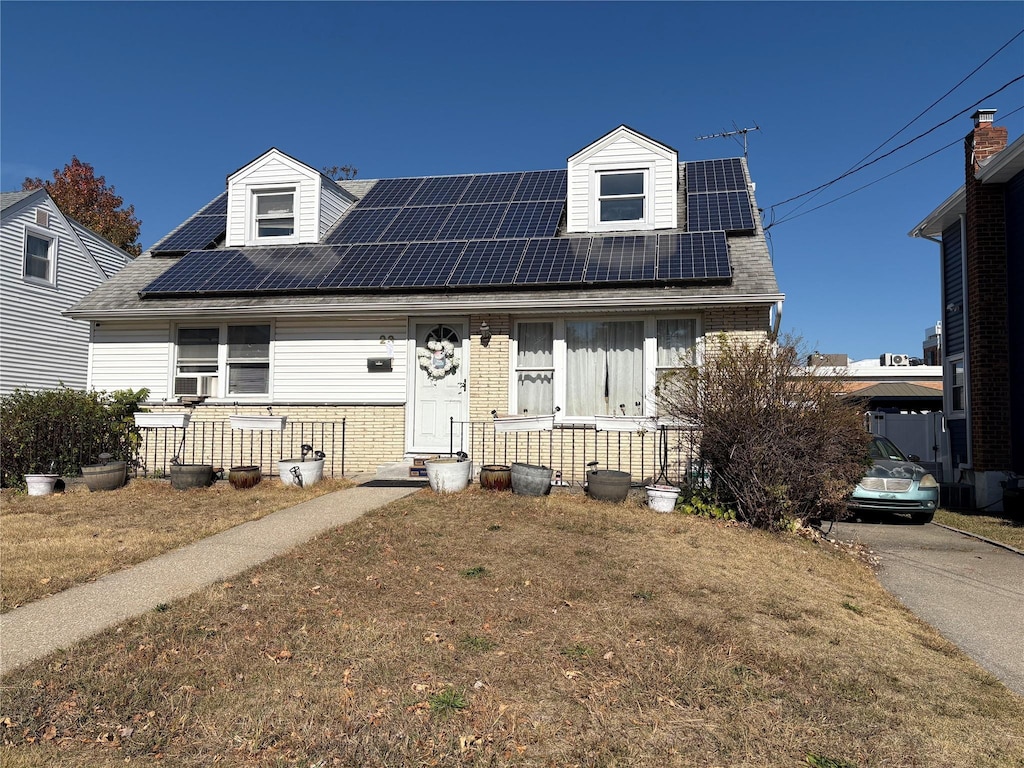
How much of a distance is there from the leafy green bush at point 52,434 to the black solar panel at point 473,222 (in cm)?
699

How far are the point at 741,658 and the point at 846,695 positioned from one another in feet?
2.07

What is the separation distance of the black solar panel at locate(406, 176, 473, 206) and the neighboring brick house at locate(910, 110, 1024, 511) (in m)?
10.4

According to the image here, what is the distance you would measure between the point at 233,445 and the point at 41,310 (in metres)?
11.4

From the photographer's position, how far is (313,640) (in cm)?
445

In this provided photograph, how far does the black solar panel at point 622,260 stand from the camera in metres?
11.1

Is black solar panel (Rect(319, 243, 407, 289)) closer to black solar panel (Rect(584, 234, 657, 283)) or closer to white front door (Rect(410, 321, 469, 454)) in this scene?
white front door (Rect(410, 321, 469, 454))

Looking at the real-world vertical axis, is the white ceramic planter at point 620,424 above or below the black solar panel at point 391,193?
below

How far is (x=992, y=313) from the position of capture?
12.3 metres

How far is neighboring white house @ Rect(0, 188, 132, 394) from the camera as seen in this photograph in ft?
59.6

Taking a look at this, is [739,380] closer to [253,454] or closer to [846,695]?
[846,695]

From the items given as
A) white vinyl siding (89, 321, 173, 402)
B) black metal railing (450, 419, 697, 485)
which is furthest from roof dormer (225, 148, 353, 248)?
black metal railing (450, 419, 697, 485)

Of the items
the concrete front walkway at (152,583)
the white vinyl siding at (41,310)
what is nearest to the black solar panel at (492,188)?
the concrete front walkway at (152,583)

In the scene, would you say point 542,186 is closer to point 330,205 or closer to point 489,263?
point 489,263

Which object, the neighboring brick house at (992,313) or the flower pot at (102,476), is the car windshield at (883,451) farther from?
the flower pot at (102,476)
